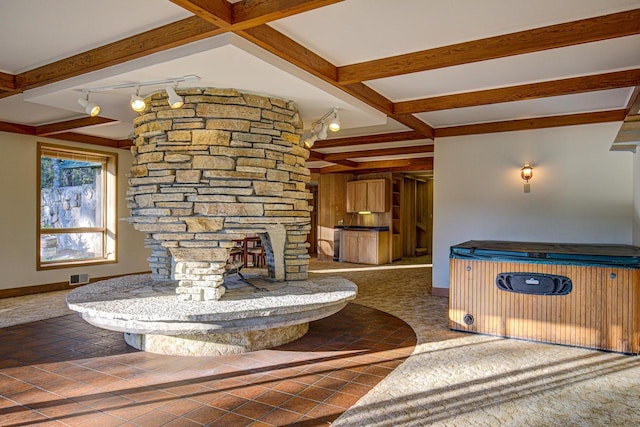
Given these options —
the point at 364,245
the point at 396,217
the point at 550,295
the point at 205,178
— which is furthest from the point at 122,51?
the point at 396,217

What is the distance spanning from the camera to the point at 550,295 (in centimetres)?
410

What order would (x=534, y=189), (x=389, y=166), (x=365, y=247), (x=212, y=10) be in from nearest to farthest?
(x=212, y=10), (x=534, y=189), (x=389, y=166), (x=365, y=247)

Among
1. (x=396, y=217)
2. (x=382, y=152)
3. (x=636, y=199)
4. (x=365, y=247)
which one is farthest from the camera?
(x=396, y=217)

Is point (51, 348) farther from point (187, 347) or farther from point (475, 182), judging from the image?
point (475, 182)

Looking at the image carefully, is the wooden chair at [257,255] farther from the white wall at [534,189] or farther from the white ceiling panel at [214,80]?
the white ceiling panel at [214,80]

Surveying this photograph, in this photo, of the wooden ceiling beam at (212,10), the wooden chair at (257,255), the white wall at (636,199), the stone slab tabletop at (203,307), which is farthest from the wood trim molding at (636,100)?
the wooden chair at (257,255)

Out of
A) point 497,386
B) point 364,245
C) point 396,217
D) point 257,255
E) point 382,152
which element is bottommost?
point 497,386

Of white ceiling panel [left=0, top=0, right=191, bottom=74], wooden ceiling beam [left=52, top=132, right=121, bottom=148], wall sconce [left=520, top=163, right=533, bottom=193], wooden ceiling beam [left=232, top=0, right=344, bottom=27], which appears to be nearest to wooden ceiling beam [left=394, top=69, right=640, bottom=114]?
wall sconce [left=520, top=163, right=533, bottom=193]

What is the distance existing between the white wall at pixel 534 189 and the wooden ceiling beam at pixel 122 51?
435cm

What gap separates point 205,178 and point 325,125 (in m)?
1.51

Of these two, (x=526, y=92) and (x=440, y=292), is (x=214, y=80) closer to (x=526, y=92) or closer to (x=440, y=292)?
(x=526, y=92)

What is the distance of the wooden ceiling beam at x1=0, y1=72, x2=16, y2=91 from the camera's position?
3.90 m

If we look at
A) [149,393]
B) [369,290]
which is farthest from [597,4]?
[369,290]

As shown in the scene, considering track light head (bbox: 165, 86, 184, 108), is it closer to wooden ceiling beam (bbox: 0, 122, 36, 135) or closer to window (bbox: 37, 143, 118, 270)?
wooden ceiling beam (bbox: 0, 122, 36, 135)
